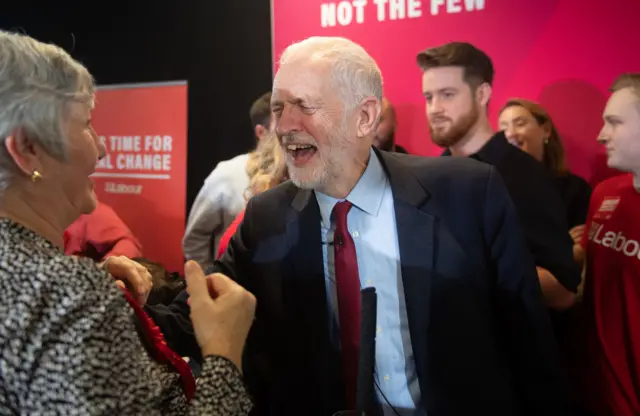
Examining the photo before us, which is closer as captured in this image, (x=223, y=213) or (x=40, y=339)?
(x=40, y=339)

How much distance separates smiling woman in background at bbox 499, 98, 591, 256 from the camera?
109 inches

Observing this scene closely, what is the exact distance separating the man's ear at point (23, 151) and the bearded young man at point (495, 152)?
1.56 metres

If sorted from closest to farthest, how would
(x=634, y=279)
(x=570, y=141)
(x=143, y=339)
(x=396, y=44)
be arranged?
(x=143, y=339) → (x=634, y=279) → (x=570, y=141) → (x=396, y=44)

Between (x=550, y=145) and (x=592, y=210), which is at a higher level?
(x=550, y=145)

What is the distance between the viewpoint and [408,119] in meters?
3.17

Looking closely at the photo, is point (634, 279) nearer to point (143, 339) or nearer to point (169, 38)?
point (143, 339)

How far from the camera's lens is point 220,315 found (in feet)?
A: 3.49

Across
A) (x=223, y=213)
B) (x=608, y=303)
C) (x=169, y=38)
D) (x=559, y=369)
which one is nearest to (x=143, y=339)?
(x=559, y=369)

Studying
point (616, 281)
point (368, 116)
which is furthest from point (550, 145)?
point (368, 116)

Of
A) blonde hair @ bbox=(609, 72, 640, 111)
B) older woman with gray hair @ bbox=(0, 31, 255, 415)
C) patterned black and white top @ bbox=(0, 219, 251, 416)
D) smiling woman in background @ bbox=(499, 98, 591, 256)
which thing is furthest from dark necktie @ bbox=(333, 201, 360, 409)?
smiling woman in background @ bbox=(499, 98, 591, 256)

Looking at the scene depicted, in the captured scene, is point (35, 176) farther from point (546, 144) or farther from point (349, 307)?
point (546, 144)

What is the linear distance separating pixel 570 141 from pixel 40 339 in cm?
266

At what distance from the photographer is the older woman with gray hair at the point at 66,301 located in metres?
0.84

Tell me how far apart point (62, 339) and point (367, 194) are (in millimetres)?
856
